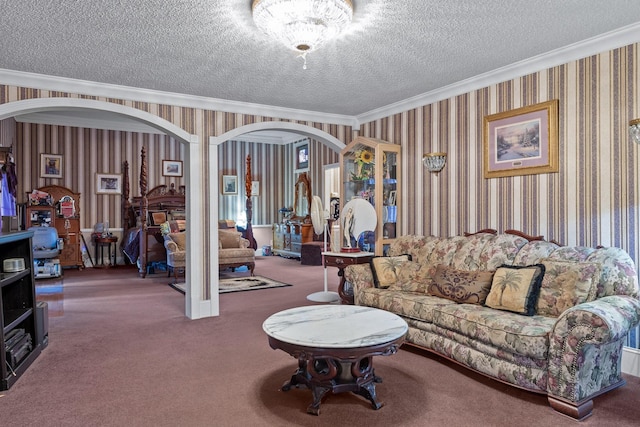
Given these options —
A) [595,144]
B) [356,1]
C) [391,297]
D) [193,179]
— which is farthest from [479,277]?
[193,179]

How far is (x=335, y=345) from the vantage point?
93.2 inches

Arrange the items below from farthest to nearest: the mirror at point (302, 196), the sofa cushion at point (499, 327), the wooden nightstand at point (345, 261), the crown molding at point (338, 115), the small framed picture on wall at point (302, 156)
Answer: the small framed picture on wall at point (302, 156) < the mirror at point (302, 196) < the wooden nightstand at point (345, 261) < the crown molding at point (338, 115) < the sofa cushion at point (499, 327)

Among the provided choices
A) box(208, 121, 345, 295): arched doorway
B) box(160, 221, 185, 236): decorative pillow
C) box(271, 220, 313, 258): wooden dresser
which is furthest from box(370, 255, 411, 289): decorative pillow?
box(271, 220, 313, 258): wooden dresser

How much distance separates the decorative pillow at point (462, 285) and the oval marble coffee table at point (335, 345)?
790 millimetres

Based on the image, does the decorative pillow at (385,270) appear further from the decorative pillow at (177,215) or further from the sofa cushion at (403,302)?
the decorative pillow at (177,215)

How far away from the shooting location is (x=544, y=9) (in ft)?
9.02

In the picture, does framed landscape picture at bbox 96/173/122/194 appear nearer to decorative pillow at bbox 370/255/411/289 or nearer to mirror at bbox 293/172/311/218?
mirror at bbox 293/172/311/218

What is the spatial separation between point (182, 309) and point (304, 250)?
13.2 feet

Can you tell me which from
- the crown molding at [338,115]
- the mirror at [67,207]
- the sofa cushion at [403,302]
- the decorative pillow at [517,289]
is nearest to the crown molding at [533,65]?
the crown molding at [338,115]

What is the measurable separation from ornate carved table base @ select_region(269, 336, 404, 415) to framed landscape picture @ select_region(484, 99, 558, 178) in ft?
7.13

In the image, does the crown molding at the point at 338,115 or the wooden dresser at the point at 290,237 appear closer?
the crown molding at the point at 338,115

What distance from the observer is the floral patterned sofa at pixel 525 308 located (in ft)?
8.10

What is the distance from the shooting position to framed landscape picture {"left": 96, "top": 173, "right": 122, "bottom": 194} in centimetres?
877

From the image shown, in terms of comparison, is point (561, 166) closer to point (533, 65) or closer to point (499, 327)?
point (533, 65)
